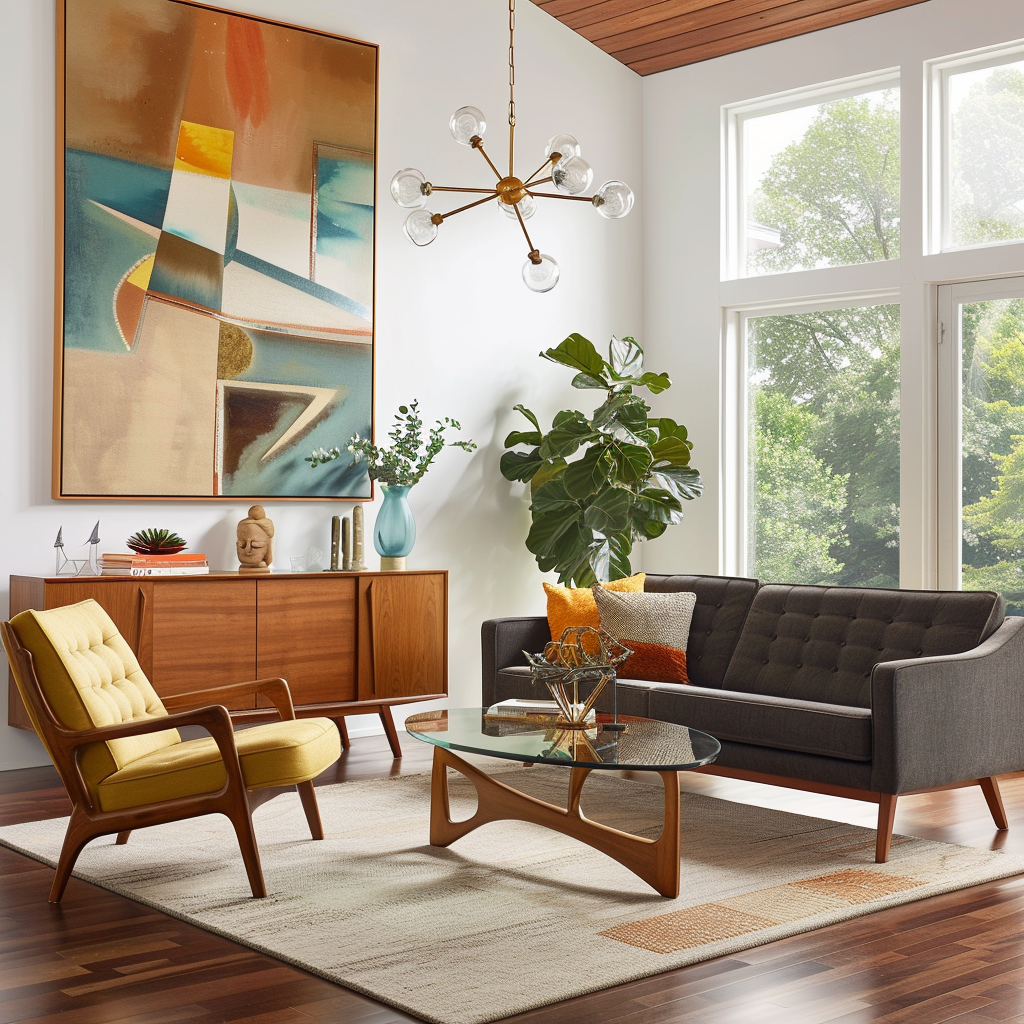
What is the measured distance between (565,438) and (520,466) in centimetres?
32

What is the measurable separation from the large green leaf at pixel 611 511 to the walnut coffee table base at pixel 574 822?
2.47 m

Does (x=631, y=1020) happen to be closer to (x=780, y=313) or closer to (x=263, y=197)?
(x=263, y=197)

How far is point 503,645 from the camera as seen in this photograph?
570 centimetres

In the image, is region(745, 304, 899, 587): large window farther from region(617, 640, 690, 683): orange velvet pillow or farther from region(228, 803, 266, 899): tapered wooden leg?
region(228, 803, 266, 899): tapered wooden leg

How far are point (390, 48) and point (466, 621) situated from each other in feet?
10.0

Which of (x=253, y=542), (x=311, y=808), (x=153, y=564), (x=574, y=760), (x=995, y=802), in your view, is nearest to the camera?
(x=574, y=760)

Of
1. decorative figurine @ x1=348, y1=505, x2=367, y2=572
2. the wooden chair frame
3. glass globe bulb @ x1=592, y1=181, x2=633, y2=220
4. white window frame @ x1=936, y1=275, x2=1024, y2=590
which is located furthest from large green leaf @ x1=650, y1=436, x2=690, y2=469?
the wooden chair frame

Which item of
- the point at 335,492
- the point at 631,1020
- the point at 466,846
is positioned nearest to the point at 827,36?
the point at 335,492

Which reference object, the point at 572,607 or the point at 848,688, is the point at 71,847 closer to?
the point at 572,607

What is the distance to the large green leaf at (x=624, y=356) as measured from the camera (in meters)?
7.29

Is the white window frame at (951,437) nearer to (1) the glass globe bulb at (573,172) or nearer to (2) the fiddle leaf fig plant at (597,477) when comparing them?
(2) the fiddle leaf fig plant at (597,477)

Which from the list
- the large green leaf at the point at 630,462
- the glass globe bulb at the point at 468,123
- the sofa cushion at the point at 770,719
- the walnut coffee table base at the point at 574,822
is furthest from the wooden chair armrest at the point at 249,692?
the large green leaf at the point at 630,462

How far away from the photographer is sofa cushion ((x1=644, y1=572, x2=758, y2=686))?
545 centimetres

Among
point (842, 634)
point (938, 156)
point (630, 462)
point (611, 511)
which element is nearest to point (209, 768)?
point (842, 634)
